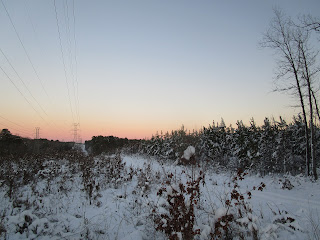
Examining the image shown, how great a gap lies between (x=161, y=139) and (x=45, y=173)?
1827 centimetres

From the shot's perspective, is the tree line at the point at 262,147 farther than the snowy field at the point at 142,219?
Yes

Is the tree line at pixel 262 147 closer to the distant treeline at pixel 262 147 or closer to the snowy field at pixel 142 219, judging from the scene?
the distant treeline at pixel 262 147

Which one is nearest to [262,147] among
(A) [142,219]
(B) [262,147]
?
(B) [262,147]

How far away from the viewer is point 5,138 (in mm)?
19438

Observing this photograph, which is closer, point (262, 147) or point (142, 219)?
point (142, 219)

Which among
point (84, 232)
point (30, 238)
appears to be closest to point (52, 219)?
point (30, 238)

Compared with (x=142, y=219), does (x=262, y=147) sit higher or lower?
higher

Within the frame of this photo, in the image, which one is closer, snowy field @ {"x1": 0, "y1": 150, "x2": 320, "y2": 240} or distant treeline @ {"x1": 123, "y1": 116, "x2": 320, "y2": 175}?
snowy field @ {"x1": 0, "y1": 150, "x2": 320, "y2": 240}

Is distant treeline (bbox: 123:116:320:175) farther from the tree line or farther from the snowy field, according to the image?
the snowy field

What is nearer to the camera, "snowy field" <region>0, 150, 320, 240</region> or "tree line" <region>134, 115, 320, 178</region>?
"snowy field" <region>0, 150, 320, 240</region>

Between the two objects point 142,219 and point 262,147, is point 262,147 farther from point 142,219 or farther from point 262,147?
point 142,219

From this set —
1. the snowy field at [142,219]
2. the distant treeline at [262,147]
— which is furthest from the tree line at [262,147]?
the snowy field at [142,219]

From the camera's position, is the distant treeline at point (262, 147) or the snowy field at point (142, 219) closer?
the snowy field at point (142, 219)

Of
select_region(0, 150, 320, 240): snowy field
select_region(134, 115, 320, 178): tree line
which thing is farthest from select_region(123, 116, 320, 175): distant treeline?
select_region(0, 150, 320, 240): snowy field
